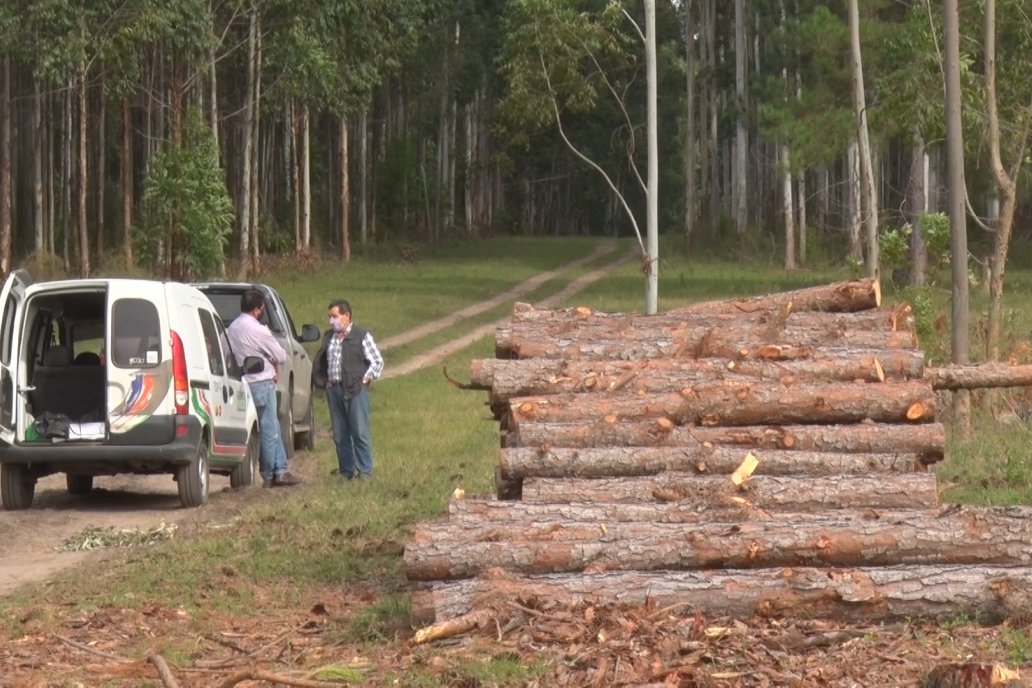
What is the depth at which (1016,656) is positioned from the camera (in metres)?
7.21

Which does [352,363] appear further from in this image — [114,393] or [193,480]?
[114,393]

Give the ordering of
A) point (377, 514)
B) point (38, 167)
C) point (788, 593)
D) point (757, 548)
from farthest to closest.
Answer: point (38, 167), point (377, 514), point (757, 548), point (788, 593)

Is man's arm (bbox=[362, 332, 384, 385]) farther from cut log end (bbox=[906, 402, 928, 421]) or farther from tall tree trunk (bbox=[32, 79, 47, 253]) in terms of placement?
tall tree trunk (bbox=[32, 79, 47, 253])

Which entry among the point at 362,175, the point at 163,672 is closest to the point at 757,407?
the point at 163,672

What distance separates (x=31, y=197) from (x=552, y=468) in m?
45.8

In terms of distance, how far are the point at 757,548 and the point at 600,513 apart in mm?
952

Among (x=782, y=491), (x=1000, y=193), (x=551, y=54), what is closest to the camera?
(x=782, y=491)

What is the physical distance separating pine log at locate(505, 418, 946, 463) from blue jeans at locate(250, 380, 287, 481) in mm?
5887

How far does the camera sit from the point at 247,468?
50.7ft

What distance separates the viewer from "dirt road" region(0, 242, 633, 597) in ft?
37.6

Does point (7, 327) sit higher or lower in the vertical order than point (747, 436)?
higher

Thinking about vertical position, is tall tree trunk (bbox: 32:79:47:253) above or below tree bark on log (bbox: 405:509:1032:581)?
above

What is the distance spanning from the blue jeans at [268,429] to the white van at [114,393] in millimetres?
915

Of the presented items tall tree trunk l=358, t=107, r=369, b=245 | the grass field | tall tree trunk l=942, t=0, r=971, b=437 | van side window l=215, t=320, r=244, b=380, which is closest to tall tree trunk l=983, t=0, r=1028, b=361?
the grass field
